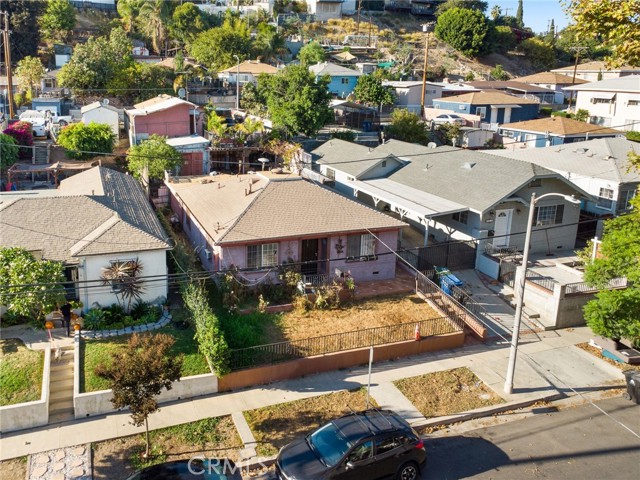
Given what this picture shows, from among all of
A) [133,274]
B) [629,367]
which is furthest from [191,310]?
[629,367]

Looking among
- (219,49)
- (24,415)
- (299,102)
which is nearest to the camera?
(24,415)

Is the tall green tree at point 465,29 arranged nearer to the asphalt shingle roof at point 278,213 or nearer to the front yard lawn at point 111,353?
the asphalt shingle roof at point 278,213

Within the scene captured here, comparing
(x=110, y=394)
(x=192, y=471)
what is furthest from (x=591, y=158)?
(x=192, y=471)

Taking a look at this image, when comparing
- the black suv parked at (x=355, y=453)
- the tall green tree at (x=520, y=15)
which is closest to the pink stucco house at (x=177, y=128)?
the black suv parked at (x=355, y=453)

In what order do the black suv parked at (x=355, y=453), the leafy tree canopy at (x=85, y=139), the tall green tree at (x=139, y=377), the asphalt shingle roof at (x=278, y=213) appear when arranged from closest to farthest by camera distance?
the black suv parked at (x=355, y=453) < the tall green tree at (x=139, y=377) < the asphalt shingle roof at (x=278, y=213) < the leafy tree canopy at (x=85, y=139)

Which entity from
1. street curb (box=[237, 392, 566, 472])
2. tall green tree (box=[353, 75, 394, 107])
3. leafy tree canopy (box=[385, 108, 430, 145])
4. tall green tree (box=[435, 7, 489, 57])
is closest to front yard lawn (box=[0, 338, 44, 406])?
street curb (box=[237, 392, 566, 472])

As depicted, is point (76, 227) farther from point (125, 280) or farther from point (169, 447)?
point (169, 447)
